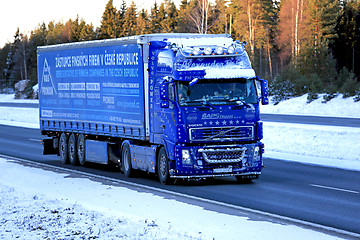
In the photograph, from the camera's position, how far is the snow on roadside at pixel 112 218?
10.4 m

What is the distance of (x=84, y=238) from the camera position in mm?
10180

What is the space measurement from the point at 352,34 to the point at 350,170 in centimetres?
7744

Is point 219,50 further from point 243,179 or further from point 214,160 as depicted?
point 243,179

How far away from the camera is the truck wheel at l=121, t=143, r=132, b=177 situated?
1939cm

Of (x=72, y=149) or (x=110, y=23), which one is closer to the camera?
(x=72, y=149)

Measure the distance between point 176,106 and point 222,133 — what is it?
1.30m

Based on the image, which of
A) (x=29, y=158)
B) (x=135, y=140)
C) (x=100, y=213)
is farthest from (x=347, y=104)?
(x=100, y=213)

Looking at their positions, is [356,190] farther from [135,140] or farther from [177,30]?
[177,30]

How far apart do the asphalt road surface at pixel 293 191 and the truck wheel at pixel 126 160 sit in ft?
0.89

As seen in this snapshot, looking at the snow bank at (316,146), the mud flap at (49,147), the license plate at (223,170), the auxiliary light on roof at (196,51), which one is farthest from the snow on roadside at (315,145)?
the mud flap at (49,147)

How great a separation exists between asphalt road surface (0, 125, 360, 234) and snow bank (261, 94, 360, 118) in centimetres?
2548

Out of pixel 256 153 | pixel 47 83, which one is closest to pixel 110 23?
pixel 47 83

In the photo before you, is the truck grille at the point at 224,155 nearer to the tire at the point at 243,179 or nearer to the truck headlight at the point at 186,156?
the truck headlight at the point at 186,156

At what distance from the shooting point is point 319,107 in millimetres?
50250
